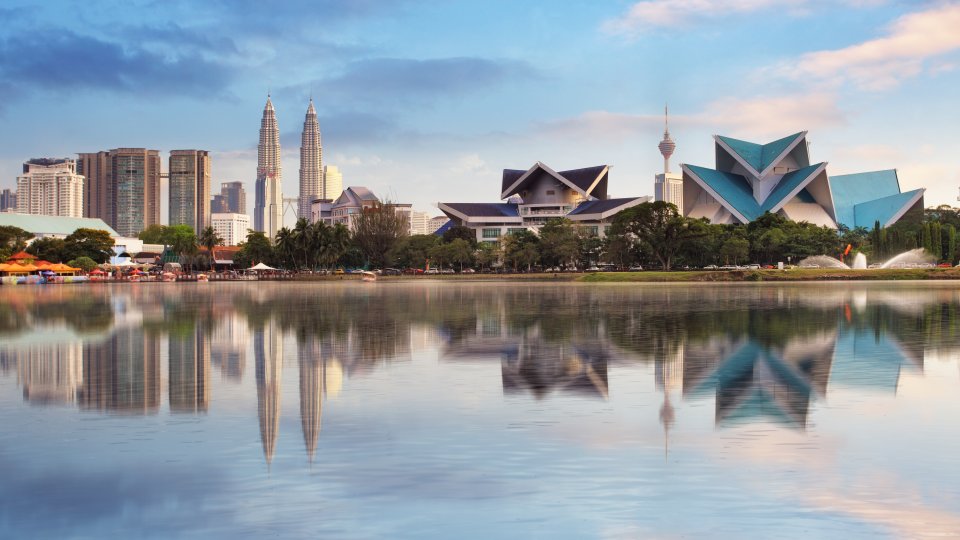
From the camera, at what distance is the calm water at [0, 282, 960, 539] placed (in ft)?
18.1

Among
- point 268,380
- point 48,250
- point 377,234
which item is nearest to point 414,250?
point 377,234

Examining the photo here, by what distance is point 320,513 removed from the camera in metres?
5.60

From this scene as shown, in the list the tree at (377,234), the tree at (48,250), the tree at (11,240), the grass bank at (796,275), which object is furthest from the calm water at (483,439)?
the tree at (377,234)

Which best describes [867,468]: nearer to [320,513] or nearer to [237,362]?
[320,513]

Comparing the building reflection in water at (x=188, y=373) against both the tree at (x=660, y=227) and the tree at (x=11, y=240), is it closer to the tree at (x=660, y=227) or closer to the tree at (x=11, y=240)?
the tree at (x=660, y=227)

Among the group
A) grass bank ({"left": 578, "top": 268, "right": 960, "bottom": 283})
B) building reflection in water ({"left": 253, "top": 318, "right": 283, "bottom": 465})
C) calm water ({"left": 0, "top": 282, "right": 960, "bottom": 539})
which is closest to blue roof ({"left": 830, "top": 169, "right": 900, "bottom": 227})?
grass bank ({"left": 578, "top": 268, "right": 960, "bottom": 283})

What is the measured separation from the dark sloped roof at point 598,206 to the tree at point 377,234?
81.8ft

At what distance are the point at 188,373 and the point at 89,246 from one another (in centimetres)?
8816

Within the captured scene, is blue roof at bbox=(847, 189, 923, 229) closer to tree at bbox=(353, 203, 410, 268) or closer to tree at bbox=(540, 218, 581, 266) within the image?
tree at bbox=(540, 218, 581, 266)

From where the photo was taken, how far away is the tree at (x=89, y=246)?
91500mm

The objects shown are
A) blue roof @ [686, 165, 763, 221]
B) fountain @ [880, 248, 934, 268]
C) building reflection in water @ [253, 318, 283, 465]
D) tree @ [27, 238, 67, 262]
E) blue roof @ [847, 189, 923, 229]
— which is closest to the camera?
building reflection in water @ [253, 318, 283, 465]

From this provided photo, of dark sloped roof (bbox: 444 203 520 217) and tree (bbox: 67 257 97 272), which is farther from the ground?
dark sloped roof (bbox: 444 203 520 217)

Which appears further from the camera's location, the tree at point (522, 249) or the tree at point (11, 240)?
the tree at point (11, 240)

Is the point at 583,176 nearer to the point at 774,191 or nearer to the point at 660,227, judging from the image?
the point at 774,191
